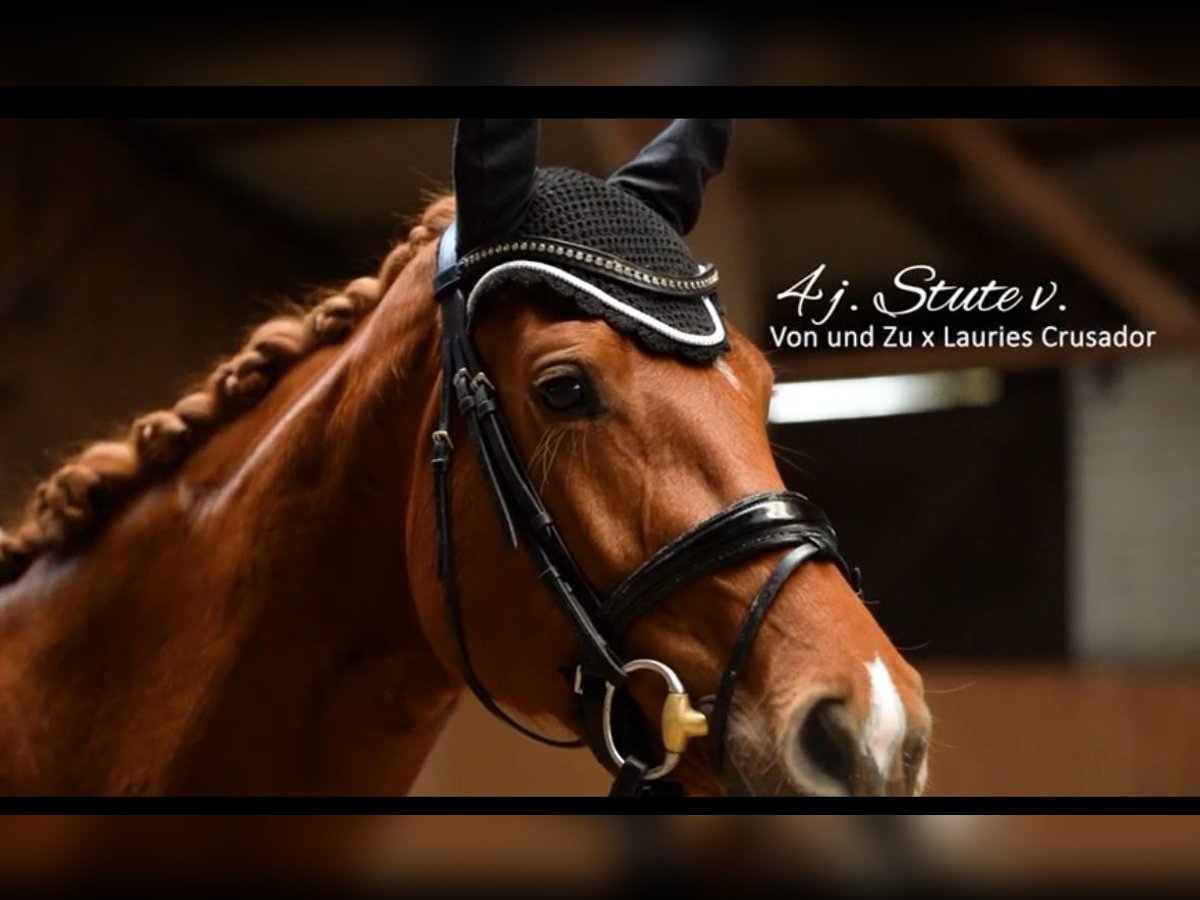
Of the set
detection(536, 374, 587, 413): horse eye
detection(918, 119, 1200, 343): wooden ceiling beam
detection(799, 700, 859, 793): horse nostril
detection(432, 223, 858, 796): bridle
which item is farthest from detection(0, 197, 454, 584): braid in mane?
detection(918, 119, 1200, 343): wooden ceiling beam

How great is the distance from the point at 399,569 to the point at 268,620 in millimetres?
119

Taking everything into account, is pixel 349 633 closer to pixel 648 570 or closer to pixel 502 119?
pixel 648 570

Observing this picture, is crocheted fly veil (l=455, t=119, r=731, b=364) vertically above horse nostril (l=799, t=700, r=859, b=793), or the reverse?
crocheted fly veil (l=455, t=119, r=731, b=364)

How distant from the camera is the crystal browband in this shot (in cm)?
83

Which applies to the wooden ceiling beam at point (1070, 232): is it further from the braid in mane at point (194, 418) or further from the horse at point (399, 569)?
the braid in mane at point (194, 418)

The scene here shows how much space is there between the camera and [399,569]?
919mm

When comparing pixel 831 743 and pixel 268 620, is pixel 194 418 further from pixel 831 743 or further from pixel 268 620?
pixel 831 743

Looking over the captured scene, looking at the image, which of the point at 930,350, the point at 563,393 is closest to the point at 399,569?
the point at 563,393

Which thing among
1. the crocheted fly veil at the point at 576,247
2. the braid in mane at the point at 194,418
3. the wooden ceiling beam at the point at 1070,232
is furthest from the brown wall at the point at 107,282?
the wooden ceiling beam at the point at 1070,232

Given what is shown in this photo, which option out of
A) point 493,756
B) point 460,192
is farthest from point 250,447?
point 493,756

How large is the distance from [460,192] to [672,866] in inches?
25.7

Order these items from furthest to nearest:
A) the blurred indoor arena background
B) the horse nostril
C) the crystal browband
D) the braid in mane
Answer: the blurred indoor arena background, the braid in mane, the crystal browband, the horse nostril

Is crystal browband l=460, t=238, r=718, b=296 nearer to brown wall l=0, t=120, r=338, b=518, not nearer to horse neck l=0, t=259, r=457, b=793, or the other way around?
horse neck l=0, t=259, r=457, b=793

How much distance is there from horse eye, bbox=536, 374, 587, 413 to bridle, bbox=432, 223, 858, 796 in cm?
5
